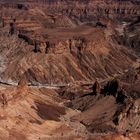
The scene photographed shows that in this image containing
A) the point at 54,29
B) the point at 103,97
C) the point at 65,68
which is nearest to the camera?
the point at 103,97

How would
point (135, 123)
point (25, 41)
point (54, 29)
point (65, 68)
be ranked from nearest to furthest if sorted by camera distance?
point (135, 123)
point (65, 68)
point (25, 41)
point (54, 29)

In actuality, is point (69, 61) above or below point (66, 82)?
above

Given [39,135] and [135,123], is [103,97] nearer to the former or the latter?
[135,123]

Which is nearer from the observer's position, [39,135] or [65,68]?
[39,135]

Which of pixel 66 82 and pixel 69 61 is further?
pixel 69 61

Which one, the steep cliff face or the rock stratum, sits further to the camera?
the steep cliff face

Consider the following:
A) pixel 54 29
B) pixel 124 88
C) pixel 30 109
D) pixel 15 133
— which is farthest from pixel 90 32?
pixel 15 133

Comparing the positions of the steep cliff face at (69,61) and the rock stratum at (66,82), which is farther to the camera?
the steep cliff face at (69,61)
